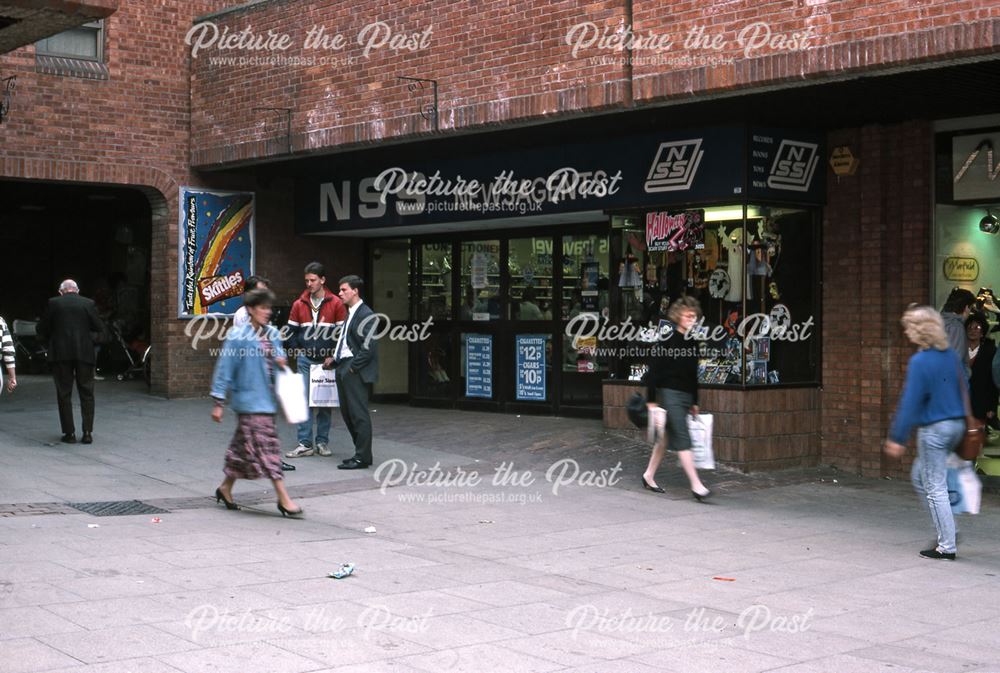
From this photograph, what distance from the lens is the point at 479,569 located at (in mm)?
7633

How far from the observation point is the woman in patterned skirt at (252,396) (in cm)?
Result: 905

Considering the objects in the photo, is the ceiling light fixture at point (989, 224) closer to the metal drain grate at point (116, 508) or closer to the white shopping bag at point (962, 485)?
the white shopping bag at point (962, 485)

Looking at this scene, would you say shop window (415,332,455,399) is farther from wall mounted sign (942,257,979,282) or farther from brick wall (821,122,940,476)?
wall mounted sign (942,257,979,282)

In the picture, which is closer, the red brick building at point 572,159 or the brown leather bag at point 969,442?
the brown leather bag at point 969,442

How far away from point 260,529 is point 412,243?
29.8ft

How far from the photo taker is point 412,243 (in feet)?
56.9

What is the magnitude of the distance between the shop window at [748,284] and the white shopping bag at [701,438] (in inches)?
69.0

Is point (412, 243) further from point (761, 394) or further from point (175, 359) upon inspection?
point (761, 394)

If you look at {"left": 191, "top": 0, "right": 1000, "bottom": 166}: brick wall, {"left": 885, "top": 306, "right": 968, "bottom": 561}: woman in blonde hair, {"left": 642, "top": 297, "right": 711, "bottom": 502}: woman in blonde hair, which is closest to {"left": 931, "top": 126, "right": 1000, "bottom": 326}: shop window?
{"left": 191, "top": 0, "right": 1000, "bottom": 166}: brick wall

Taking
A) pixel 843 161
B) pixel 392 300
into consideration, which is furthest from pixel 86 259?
pixel 843 161

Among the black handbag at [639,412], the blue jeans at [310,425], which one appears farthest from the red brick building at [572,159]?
the blue jeans at [310,425]

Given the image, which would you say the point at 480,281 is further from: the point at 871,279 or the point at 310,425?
the point at 871,279

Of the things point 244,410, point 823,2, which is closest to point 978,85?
point 823,2

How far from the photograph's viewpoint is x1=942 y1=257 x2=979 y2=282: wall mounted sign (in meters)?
11.9
